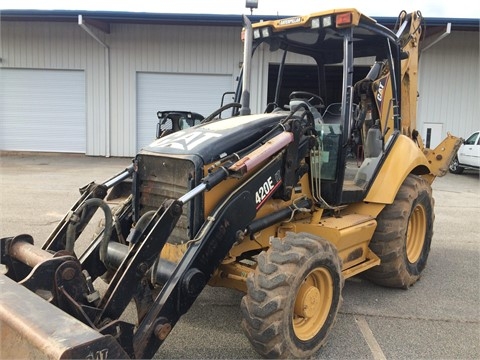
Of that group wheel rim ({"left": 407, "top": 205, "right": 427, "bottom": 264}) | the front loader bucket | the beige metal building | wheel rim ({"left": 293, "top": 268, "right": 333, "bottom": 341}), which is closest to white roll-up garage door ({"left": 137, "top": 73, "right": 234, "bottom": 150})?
Answer: the beige metal building

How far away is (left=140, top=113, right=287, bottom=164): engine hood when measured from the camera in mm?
3303

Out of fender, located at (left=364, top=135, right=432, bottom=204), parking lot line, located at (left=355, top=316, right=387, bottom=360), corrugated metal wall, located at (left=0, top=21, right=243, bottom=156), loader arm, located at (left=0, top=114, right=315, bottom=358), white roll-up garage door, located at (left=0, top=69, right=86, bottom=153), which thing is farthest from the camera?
white roll-up garage door, located at (left=0, top=69, right=86, bottom=153)

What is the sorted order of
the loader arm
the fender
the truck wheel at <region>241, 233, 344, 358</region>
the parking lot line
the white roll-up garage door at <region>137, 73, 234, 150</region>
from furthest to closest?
the white roll-up garage door at <region>137, 73, 234, 150</region>, the fender, the parking lot line, the truck wheel at <region>241, 233, 344, 358</region>, the loader arm

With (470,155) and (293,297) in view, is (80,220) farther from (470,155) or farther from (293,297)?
(470,155)

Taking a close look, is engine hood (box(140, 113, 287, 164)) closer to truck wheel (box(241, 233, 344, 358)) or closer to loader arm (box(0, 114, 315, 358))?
loader arm (box(0, 114, 315, 358))

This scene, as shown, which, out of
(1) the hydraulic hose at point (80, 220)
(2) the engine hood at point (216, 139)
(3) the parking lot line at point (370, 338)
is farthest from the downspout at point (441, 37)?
(1) the hydraulic hose at point (80, 220)

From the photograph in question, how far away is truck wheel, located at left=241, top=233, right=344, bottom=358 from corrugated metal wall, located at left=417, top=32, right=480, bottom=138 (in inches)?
633

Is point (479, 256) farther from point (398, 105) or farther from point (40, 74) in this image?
point (40, 74)

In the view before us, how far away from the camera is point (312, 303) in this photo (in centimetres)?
331

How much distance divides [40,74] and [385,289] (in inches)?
689

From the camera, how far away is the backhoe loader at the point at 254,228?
260 centimetres

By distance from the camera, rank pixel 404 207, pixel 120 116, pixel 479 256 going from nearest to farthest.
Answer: pixel 404 207 → pixel 479 256 → pixel 120 116


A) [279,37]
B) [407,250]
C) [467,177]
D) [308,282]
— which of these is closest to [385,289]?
[407,250]

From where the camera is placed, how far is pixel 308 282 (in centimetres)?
335
